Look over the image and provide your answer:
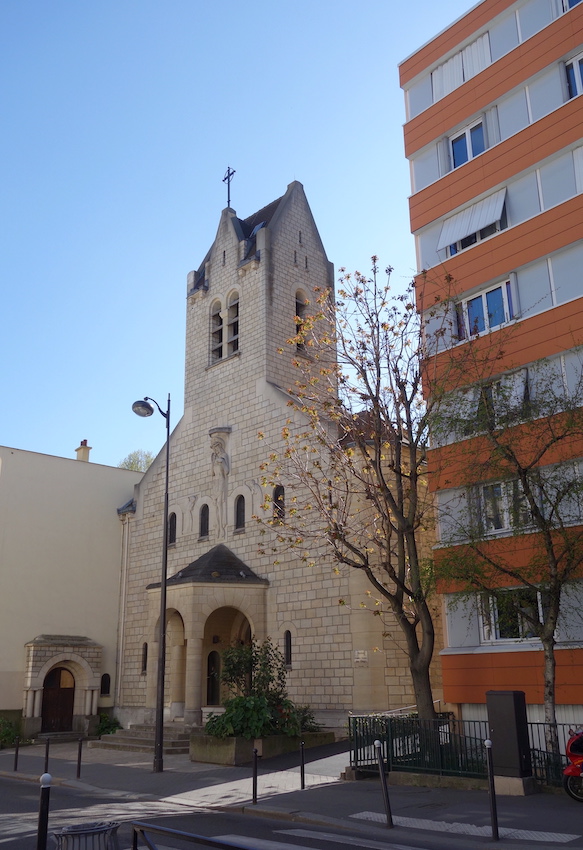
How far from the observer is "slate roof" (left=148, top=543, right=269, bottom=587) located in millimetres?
23328

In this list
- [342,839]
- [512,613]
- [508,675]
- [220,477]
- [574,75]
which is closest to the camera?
[342,839]

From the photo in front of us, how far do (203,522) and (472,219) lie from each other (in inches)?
561

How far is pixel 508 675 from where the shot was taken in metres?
15.1

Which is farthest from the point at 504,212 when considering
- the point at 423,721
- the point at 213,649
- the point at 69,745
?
the point at 69,745

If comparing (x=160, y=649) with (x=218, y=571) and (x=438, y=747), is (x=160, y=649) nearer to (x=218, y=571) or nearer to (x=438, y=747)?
(x=218, y=571)

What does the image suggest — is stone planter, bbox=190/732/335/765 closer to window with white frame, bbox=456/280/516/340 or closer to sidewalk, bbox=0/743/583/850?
sidewalk, bbox=0/743/583/850

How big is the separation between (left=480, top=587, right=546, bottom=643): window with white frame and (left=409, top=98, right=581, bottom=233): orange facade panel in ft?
29.7

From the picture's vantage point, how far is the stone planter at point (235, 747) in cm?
1744

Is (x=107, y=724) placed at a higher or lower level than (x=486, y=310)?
lower

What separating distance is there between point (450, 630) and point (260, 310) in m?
14.5

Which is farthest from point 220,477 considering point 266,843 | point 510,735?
point 266,843

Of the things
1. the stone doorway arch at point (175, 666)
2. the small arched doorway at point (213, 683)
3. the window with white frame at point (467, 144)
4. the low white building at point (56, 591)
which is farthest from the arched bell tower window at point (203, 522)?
the window with white frame at point (467, 144)

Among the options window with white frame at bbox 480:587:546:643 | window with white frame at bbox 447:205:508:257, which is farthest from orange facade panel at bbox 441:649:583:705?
window with white frame at bbox 447:205:508:257

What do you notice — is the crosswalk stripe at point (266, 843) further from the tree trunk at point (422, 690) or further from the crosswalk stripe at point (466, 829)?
the tree trunk at point (422, 690)
